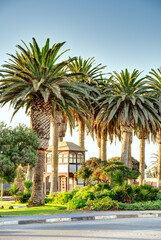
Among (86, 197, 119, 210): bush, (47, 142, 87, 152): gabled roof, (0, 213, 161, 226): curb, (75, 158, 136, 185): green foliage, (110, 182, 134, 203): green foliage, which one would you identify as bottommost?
(0, 213, 161, 226): curb

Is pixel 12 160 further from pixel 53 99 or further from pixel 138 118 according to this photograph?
pixel 138 118

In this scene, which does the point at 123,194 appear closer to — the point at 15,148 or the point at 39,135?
the point at 39,135

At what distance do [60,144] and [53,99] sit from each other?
18.0 m

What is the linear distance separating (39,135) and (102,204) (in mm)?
5888

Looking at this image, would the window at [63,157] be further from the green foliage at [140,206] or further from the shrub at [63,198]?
the green foliage at [140,206]

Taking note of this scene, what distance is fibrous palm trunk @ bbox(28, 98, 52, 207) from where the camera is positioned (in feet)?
71.3

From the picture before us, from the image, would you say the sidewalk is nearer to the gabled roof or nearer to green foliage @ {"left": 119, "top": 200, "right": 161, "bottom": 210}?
green foliage @ {"left": 119, "top": 200, "right": 161, "bottom": 210}

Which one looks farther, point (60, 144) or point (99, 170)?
point (60, 144)

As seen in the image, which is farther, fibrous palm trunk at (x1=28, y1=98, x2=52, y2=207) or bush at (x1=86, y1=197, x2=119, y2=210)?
fibrous palm trunk at (x1=28, y1=98, x2=52, y2=207)

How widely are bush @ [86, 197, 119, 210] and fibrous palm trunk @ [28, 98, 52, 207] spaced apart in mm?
3639

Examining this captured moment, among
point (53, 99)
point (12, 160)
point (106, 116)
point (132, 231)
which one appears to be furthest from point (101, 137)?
point (132, 231)

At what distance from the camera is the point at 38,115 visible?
22.0m

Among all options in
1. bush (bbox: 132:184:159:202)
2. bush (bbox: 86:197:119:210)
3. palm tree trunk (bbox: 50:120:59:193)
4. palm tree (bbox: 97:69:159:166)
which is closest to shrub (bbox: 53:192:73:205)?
bush (bbox: 86:197:119:210)

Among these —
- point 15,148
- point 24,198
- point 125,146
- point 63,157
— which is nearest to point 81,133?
point 125,146
